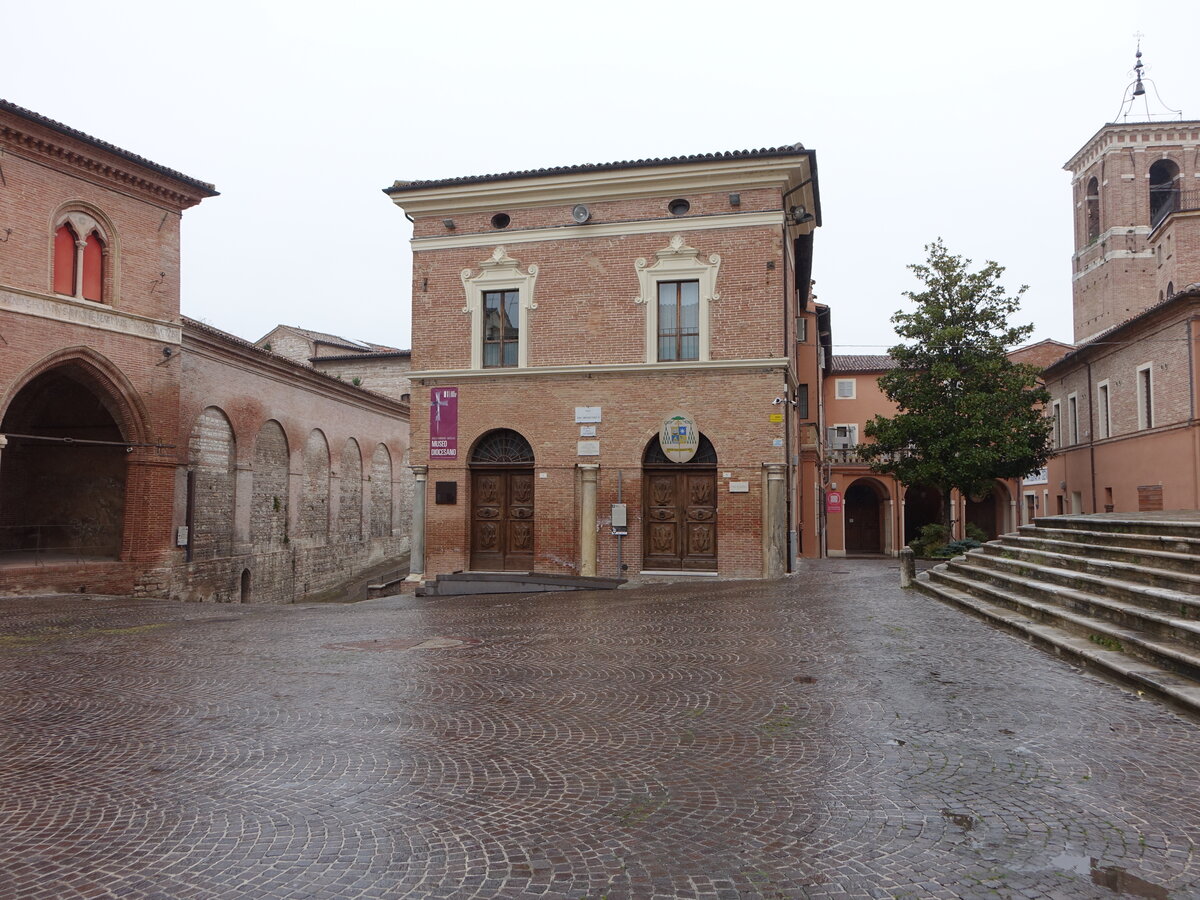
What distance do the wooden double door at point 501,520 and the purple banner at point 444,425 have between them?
0.82 m

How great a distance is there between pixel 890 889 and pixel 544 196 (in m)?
17.4

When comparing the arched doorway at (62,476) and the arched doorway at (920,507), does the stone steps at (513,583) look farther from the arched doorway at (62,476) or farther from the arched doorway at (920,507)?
the arched doorway at (920,507)

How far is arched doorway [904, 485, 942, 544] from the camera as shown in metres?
42.4

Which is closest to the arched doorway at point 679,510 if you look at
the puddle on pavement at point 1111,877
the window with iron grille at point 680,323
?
the window with iron grille at point 680,323

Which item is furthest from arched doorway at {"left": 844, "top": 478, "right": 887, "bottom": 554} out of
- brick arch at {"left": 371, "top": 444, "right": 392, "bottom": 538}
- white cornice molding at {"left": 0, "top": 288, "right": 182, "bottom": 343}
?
white cornice molding at {"left": 0, "top": 288, "right": 182, "bottom": 343}

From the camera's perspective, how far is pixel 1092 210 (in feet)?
163

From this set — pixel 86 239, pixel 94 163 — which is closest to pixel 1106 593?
pixel 86 239

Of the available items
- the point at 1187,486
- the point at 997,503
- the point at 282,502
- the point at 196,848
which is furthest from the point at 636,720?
the point at 997,503

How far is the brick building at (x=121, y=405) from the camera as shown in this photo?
16406mm

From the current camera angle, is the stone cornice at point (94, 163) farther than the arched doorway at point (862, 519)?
No

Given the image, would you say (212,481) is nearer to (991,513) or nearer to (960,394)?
(960,394)

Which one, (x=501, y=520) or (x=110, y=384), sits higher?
(x=110, y=384)

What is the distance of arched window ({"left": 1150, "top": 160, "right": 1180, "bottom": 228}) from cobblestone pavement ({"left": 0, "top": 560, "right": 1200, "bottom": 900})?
1909 inches

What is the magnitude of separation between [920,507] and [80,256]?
127ft
